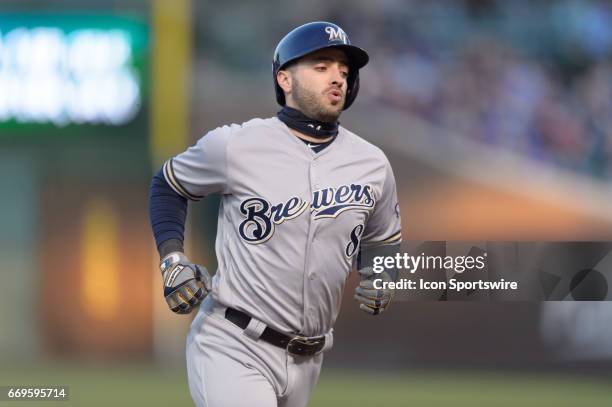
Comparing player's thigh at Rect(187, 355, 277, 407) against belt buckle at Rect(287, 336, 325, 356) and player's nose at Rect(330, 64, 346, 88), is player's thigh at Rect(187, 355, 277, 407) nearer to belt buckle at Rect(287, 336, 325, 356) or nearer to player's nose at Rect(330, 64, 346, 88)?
belt buckle at Rect(287, 336, 325, 356)

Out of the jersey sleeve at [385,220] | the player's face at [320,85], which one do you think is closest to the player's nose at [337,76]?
the player's face at [320,85]

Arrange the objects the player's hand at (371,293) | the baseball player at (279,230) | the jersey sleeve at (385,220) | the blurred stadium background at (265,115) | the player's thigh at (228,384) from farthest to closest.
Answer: the blurred stadium background at (265,115) < the jersey sleeve at (385,220) < the player's hand at (371,293) < the baseball player at (279,230) < the player's thigh at (228,384)

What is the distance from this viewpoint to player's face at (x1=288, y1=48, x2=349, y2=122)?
3781 millimetres

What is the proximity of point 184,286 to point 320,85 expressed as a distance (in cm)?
83

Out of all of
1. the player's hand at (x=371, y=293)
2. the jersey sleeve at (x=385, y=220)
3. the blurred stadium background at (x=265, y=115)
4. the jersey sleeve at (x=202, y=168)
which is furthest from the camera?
the blurred stadium background at (x=265, y=115)

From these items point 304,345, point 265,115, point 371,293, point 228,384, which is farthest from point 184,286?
point 265,115

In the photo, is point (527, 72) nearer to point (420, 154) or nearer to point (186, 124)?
point (420, 154)

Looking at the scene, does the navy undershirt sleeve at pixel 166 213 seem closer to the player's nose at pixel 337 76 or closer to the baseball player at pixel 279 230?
the baseball player at pixel 279 230

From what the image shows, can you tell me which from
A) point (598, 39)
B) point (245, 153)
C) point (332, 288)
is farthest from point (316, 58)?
point (598, 39)

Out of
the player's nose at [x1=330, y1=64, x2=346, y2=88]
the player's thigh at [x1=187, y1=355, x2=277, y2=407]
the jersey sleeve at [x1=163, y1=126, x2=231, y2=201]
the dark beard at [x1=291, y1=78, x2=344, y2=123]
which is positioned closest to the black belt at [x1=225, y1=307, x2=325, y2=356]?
the player's thigh at [x1=187, y1=355, x2=277, y2=407]

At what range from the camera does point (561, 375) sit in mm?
10328

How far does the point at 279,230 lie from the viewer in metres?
3.66

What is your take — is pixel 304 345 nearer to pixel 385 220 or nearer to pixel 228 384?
pixel 228 384

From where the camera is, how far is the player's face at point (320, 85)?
378 cm
